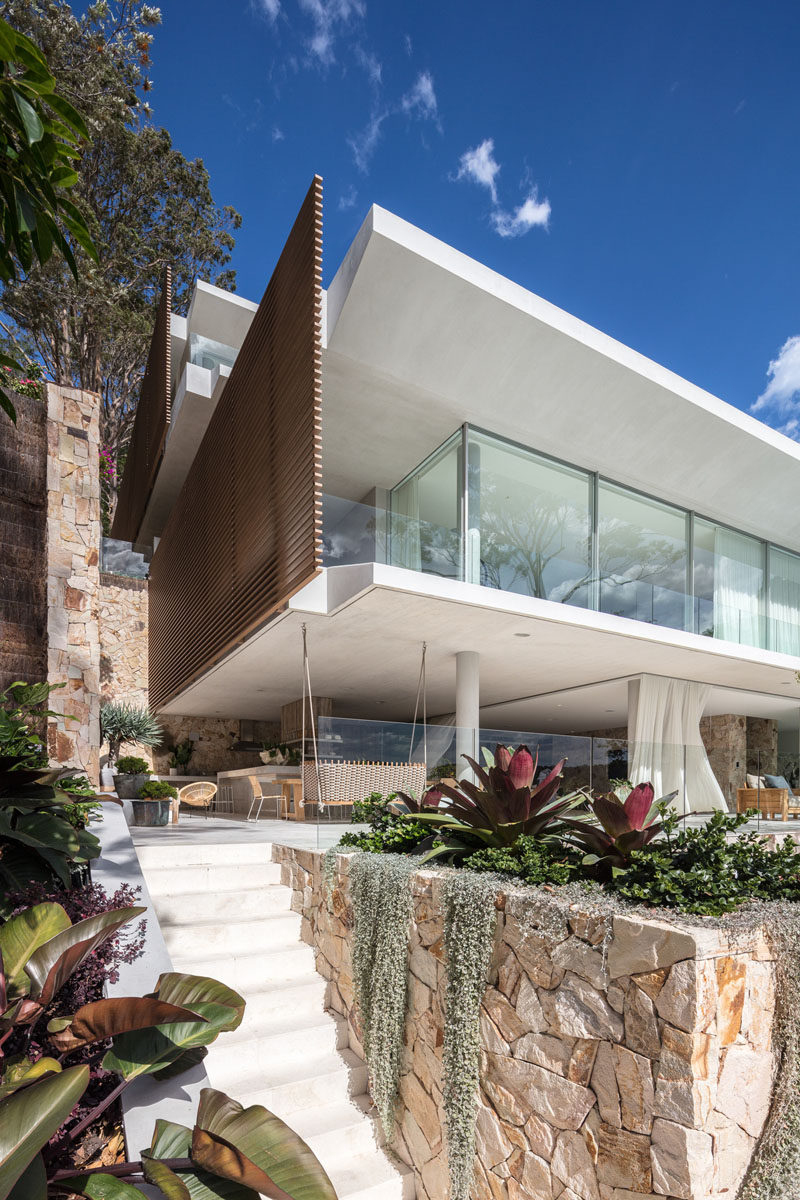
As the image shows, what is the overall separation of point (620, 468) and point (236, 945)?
8629mm

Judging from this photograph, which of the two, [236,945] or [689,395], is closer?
[236,945]

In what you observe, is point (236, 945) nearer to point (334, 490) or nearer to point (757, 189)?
point (334, 490)

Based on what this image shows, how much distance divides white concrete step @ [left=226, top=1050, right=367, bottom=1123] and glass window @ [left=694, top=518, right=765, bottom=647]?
28.7ft

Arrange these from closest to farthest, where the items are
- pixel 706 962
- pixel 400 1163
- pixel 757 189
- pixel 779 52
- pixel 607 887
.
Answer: pixel 706 962, pixel 607 887, pixel 400 1163, pixel 779 52, pixel 757 189

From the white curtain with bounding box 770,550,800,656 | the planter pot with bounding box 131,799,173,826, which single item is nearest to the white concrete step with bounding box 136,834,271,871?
the planter pot with bounding box 131,799,173,826

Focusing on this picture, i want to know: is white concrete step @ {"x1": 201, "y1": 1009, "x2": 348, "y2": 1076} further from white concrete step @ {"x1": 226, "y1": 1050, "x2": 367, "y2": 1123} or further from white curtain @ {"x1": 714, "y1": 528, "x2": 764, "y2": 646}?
white curtain @ {"x1": 714, "y1": 528, "x2": 764, "y2": 646}

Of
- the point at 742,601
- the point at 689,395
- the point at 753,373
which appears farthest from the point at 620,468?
the point at 753,373

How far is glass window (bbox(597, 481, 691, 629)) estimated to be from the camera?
10.0m

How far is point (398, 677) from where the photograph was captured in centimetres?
1277

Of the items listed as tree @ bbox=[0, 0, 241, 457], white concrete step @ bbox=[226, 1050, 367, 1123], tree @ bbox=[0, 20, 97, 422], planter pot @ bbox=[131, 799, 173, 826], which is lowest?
white concrete step @ bbox=[226, 1050, 367, 1123]

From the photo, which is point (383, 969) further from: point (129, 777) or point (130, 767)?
point (130, 767)

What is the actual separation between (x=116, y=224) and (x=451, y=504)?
605 inches

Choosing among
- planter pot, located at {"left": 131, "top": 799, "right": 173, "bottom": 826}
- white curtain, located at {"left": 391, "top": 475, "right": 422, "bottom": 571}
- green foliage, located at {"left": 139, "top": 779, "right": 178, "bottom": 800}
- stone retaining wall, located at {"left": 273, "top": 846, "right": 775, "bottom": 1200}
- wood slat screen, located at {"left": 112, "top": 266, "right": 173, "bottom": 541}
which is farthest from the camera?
wood slat screen, located at {"left": 112, "top": 266, "right": 173, "bottom": 541}

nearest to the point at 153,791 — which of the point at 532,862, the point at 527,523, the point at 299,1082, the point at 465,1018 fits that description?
the point at 299,1082
